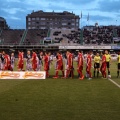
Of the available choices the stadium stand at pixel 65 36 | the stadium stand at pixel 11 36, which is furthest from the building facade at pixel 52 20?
the stadium stand at pixel 11 36

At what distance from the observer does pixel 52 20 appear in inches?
6870

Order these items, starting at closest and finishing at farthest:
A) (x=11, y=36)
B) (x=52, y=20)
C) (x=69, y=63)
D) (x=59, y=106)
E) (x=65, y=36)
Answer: (x=59, y=106) < (x=69, y=63) < (x=11, y=36) < (x=65, y=36) < (x=52, y=20)

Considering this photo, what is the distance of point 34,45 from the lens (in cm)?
8450

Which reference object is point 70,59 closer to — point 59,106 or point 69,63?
point 69,63

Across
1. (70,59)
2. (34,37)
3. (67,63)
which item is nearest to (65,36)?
(34,37)

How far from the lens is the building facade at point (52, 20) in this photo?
166 m

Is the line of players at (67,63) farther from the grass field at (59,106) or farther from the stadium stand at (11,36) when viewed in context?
the stadium stand at (11,36)

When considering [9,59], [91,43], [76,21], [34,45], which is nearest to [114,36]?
[91,43]

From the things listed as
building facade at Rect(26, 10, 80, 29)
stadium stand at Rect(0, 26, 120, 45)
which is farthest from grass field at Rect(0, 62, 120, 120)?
building facade at Rect(26, 10, 80, 29)

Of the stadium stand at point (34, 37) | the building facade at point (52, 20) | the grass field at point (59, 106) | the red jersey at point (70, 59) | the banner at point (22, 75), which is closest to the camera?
the grass field at point (59, 106)

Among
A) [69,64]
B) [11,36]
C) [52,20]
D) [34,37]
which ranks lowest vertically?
[69,64]

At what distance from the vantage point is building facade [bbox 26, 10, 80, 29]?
166 metres

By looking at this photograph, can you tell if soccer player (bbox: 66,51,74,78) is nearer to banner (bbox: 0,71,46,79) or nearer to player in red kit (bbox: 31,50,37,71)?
banner (bbox: 0,71,46,79)

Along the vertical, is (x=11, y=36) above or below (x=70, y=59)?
above
